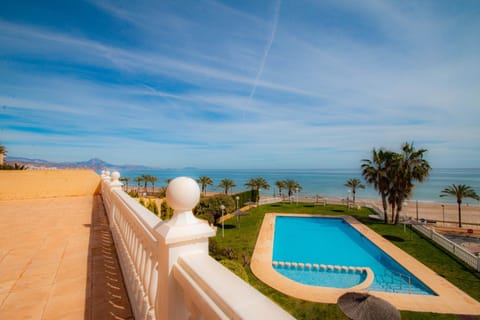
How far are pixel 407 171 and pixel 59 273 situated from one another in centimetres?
2793

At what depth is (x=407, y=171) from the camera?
23.0 metres

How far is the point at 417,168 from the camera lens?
2266 cm

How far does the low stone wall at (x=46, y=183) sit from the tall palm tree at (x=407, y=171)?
26.2 metres

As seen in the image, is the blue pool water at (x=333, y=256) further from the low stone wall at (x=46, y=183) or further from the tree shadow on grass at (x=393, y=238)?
the low stone wall at (x=46, y=183)

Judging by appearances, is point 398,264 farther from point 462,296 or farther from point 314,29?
point 314,29

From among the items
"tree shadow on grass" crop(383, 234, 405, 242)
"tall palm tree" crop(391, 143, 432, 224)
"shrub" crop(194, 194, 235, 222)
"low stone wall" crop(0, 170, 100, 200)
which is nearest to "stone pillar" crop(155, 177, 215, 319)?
"low stone wall" crop(0, 170, 100, 200)

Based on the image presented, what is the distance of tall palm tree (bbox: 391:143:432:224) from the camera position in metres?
22.6

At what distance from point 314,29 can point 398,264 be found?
14.5 metres

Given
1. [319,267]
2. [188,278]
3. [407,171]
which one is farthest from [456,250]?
[188,278]

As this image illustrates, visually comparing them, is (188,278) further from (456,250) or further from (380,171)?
(380,171)

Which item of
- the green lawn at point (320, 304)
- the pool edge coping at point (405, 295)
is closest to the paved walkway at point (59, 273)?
the green lawn at point (320, 304)

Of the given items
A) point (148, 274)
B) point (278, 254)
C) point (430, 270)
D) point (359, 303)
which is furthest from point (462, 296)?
point (148, 274)

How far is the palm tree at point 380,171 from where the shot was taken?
2398 centimetres

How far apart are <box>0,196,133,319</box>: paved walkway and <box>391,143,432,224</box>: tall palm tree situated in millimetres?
26516
